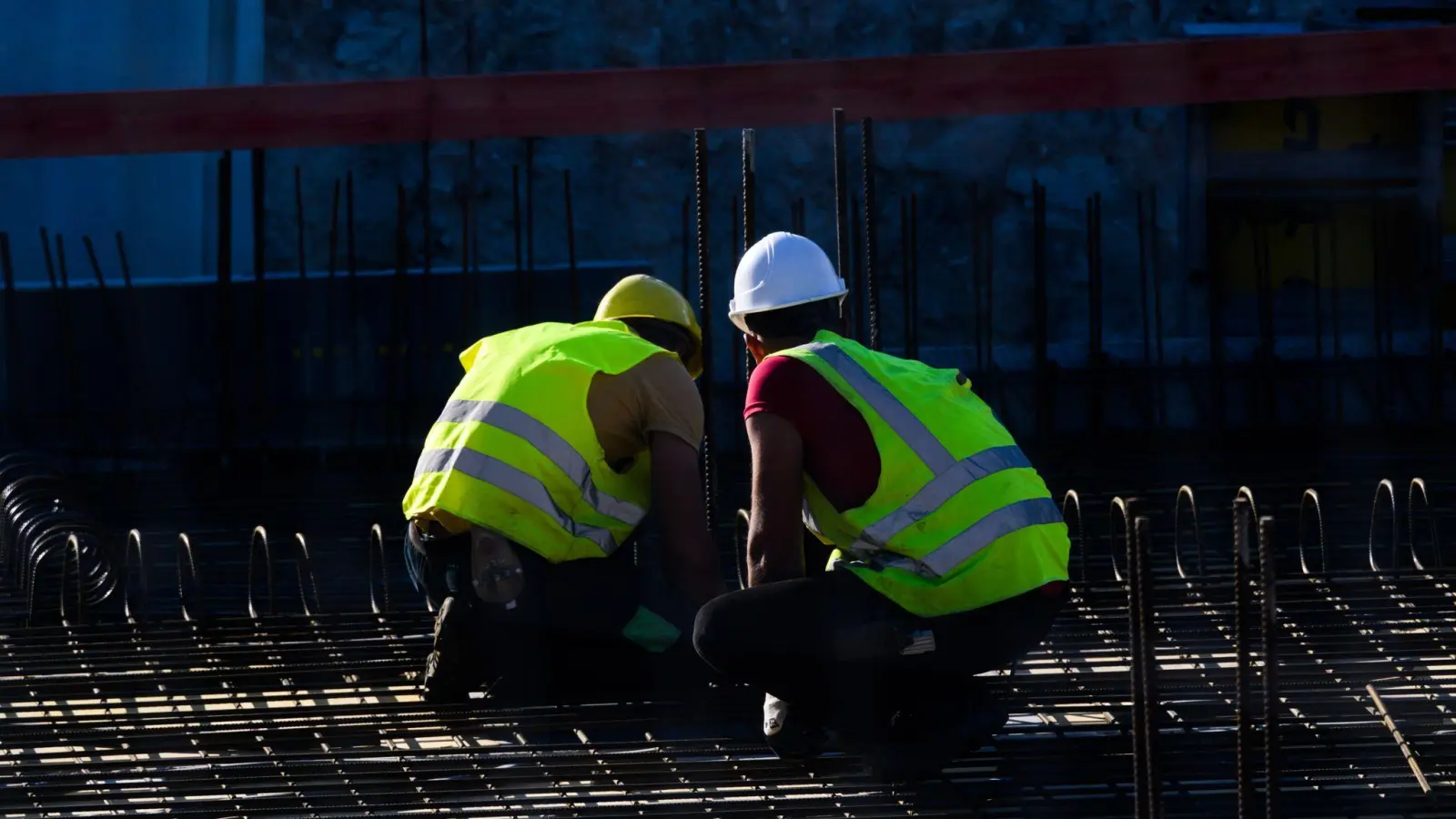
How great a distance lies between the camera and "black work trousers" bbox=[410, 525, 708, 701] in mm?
4734

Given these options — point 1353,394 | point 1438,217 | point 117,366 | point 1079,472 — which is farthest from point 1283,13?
point 117,366

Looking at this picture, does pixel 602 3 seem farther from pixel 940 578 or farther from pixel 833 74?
pixel 940 578

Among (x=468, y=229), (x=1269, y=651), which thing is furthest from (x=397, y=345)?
(x=1269, y=651)

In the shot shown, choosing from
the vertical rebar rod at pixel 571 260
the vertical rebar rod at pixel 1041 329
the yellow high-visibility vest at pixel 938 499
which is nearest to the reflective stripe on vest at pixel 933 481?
the yellow high-visibility vest at pixel 938 499

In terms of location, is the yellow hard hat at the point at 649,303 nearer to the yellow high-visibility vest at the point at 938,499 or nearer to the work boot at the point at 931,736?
the yellow high-visibility vest at the point at 938,499

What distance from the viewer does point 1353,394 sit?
11.9m

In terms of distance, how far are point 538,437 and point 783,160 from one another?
27.0 feet

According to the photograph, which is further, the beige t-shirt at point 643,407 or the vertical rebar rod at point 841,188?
the vertical rebar rod at point 841,188

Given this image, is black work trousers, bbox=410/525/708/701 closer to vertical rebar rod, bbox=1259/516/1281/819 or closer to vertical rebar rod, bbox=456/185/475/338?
vertical rebar rod, bbox=1259/516/1281/819

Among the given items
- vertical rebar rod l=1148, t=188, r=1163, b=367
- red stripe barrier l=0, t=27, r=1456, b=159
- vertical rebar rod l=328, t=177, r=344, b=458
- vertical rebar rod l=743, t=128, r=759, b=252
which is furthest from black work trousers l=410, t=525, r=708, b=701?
vertical rebar rod l=1148, t=188, r=1163, b=367

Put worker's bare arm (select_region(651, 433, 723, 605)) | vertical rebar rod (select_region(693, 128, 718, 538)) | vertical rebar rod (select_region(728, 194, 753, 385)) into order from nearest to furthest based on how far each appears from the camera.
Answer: worker's bare arm (select_region(651, 433, 723, 605))
vertical rebar rod (select_region(693, 128, 718, 538))
vertical rebar rod (select_region(728, 194, 753, 385))

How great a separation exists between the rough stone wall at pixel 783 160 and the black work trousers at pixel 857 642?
27.5 feet

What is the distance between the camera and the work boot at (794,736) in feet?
13.8

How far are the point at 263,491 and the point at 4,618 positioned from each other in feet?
10.5
